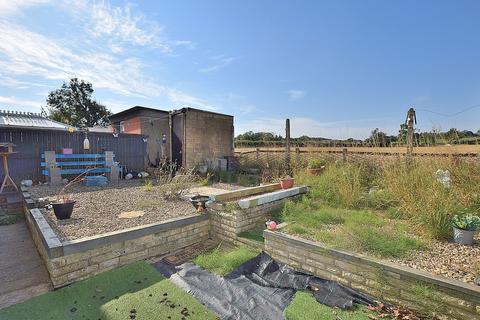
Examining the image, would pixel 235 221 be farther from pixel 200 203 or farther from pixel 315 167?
pixel 315 167

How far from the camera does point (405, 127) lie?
656 cm

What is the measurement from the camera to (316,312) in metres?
2.29

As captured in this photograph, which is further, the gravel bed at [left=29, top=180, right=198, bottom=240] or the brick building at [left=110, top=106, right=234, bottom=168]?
the brick building at [left=110, top=106, right=234, bottom=168]

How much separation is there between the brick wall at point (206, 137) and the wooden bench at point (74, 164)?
2.97 meters

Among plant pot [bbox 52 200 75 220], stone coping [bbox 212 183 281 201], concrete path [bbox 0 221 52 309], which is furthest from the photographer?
stone coping [bbox 212 183 281 201]

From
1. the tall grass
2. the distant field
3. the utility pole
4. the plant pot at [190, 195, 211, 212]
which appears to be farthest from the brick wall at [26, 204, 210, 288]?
the utility pole

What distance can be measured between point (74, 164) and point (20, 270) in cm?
596

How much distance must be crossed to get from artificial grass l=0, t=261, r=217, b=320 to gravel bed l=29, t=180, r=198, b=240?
0.81m

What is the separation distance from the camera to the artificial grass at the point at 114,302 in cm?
226

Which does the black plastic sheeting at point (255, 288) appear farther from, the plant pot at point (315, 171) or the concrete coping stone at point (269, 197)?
the plant pot at point (315, 171)

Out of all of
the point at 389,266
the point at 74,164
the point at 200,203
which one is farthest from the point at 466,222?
the point at 74,164

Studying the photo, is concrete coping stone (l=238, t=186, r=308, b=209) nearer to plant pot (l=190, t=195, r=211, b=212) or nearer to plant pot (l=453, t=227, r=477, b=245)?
plant pot (l=190, t=195, r=211, b=212)

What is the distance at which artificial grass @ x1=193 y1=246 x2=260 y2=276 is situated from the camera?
3.10 m

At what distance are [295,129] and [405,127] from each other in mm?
3510
